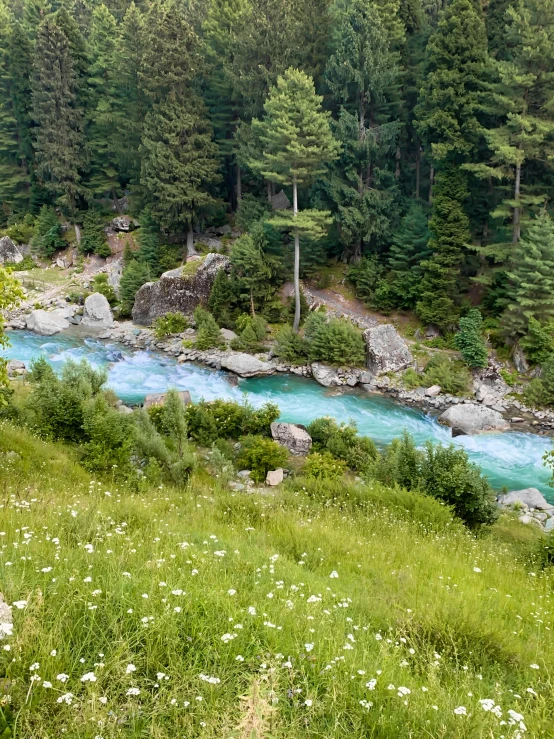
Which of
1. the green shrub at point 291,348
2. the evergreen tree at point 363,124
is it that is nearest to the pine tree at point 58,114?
the evergreen tree at point 363,124

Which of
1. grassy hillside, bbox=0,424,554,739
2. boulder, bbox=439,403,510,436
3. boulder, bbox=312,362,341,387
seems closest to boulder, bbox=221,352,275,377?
boulder, bbox=312,362,341,387

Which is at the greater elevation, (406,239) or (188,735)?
(406,239)

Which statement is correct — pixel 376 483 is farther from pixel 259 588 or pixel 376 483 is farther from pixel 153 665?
pixel 153 665

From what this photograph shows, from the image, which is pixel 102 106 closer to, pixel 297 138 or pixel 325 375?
pixel 297 138

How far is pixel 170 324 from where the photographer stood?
3072 cm

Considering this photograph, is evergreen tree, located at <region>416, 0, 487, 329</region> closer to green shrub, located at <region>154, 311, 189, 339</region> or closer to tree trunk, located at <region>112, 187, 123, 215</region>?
green shrub, located at <region>154, 311, 189, 339</region>

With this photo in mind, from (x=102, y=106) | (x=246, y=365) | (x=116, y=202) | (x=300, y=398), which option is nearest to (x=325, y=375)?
(x=300, y=398)

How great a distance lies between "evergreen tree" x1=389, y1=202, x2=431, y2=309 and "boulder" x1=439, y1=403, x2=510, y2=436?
8245mm

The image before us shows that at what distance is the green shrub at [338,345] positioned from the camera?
84.4 ft

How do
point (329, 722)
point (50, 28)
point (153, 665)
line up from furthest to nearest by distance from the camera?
point (50, 28), point (153, 665), point (329, 722)

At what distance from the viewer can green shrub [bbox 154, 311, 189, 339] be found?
30.5 m

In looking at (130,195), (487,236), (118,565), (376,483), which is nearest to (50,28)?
(130,195)

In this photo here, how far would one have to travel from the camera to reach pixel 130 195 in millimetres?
41438

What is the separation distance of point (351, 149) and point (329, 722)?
3068cm
